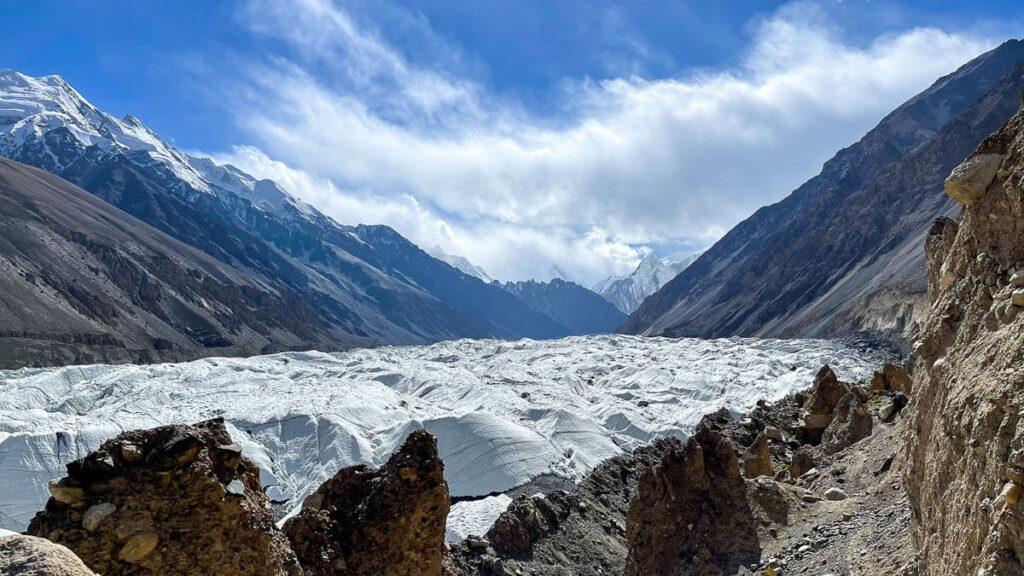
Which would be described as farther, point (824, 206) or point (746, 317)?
point (824, 206)

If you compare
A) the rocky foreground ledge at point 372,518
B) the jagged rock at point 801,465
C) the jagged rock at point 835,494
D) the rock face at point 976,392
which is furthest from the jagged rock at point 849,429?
the rock face at point 976,392

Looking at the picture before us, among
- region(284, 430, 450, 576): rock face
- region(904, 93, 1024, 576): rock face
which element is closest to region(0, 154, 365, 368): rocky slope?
region(284, 430, 450, 576): rock face

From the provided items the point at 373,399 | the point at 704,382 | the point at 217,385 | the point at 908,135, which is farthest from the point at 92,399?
the point at 908,135

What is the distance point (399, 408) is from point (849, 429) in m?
41.0

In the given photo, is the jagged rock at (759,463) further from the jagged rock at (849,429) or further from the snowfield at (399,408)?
the snowfield at (399,408)

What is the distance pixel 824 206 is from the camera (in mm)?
196625

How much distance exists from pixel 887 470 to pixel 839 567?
5.36m

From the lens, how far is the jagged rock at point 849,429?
22062 millimetres

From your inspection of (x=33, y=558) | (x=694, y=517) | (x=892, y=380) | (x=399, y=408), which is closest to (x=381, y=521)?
(x=33, y=558)

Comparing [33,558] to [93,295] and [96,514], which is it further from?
[93,295]

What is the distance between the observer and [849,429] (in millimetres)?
22484

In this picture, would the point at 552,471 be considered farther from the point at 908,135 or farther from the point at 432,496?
the point at 908,135

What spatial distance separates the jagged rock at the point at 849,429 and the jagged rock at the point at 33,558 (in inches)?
888

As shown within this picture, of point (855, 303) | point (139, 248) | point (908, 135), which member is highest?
point (908, 135)
